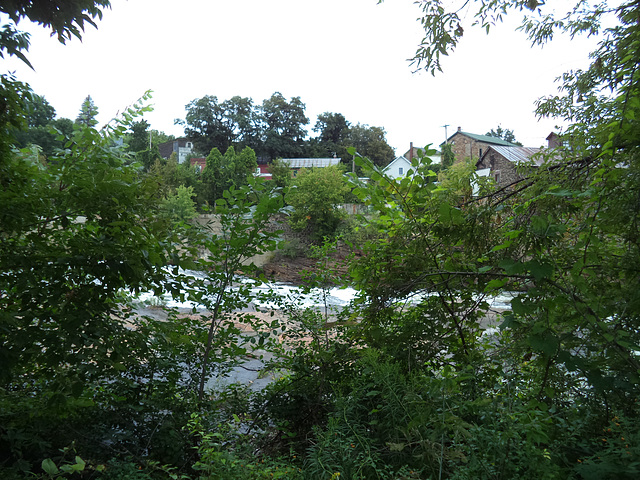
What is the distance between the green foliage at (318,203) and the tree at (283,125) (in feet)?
86.8

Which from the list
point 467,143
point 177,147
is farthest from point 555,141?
point 177,147

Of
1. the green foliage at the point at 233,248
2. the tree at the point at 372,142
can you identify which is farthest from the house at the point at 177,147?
the green foliage at the point at 233,248

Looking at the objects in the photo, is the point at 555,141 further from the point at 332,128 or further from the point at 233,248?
the point at 332,128

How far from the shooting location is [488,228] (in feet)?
8.79

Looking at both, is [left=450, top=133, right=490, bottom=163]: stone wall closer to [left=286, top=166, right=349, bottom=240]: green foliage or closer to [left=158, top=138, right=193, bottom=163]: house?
[left=286, top=166, right=349, bottom=240]: green foliage

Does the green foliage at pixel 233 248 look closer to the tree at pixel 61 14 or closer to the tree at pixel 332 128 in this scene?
the tree at pixel 61 14

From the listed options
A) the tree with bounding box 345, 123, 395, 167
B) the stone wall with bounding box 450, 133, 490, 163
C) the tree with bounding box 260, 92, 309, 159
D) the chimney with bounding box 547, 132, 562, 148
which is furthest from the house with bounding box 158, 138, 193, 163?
the chimney with bounding box 547, 132, 562, 148

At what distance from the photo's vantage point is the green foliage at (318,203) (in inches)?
829

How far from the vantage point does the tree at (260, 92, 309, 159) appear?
47.4 meters

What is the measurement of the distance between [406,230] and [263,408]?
5.28 feet

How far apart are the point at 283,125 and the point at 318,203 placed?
31364 millimetres

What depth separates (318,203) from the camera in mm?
21266

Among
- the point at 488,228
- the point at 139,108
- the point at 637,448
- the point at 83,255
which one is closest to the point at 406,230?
the point at 488,228

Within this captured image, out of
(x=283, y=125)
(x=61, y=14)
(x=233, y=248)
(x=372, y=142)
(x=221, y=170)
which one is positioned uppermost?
(x=372, y=142)
